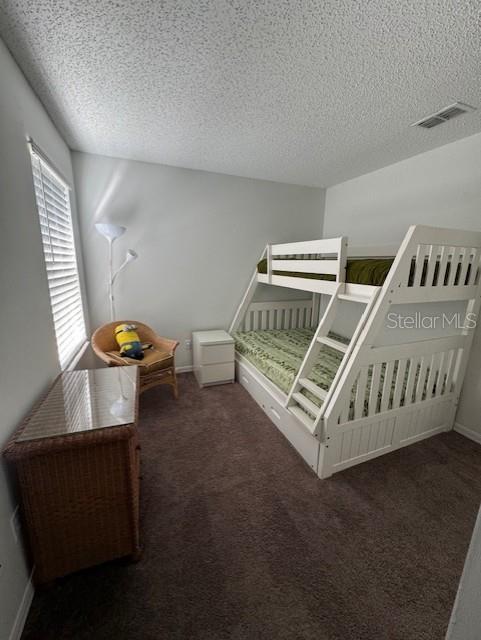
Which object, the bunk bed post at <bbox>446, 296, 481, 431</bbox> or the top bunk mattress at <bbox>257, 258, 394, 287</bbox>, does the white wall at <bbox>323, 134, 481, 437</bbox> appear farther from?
the top bunk mattress at <bbox>257, 258, 394, 287</bbox>

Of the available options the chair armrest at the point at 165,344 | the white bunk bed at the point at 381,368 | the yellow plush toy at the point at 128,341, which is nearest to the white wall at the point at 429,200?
the white bunk bed at the point at 381,368

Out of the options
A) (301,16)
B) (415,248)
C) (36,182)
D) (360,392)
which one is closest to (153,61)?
(301,16)

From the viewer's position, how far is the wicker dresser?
107 centimetres

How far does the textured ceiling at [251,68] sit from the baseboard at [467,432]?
241 centimetres

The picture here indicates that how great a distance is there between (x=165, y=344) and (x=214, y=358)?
1.89ft

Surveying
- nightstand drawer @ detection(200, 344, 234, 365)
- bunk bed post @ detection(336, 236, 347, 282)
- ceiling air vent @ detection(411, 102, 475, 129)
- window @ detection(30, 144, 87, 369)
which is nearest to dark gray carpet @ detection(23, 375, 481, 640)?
nightstand drawer @ detection(200, 344, 234, 365)

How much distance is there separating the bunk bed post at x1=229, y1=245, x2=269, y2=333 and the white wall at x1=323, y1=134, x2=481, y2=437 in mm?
1257

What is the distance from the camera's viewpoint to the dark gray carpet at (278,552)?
109cm

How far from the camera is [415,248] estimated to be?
1.60 metres

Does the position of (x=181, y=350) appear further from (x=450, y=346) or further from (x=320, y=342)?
(x=450, y=346)

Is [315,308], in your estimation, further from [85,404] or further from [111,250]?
[85,404]

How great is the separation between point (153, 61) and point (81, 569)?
255 cm

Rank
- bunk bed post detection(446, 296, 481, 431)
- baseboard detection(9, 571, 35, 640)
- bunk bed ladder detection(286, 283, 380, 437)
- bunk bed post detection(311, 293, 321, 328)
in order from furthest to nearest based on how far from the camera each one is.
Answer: bunk bed post detection(311, 293, 321, 328)
bunk bed post detection(446, 296, 481, 431)
bunk bed ladder detection(286, 283, 380, 437)
baseboard detection(9, 571, 35, 640)

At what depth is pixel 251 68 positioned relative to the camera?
1.40m
